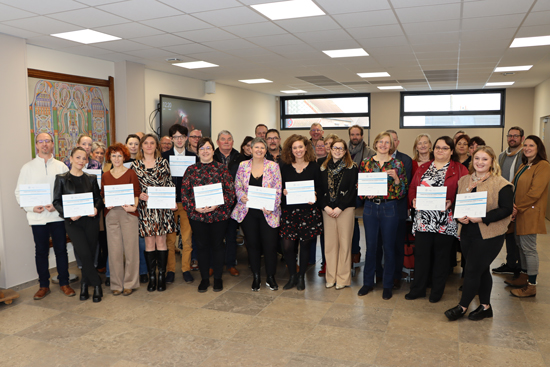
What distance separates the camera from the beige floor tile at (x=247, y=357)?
2932 millimetres

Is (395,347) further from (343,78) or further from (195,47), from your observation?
Result: (343,78)

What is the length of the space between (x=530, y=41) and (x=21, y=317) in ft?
22.1

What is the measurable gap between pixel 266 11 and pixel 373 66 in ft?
12.4

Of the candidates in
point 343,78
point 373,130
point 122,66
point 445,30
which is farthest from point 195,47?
point 373,130

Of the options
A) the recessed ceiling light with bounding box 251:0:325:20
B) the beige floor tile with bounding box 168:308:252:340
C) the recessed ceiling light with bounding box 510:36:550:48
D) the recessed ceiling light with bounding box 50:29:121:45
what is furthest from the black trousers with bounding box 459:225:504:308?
the recessed ceiling light with bounding box 50:29:121:45

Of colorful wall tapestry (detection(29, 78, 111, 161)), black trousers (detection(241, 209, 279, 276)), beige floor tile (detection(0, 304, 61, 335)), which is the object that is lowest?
beige floor tile (detection(0, 304, 61, 335))

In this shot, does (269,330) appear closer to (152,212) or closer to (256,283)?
(256,283)

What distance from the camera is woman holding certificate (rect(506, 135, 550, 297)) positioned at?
408cm

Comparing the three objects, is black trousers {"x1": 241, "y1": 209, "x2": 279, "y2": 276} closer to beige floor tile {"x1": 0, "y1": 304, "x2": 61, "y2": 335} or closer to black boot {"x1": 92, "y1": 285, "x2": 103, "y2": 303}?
black boot {"x1": 92, "y1": 285, "x2": 103, "y2": 303}

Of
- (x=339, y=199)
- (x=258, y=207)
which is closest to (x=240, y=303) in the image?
(x=258, y=207)

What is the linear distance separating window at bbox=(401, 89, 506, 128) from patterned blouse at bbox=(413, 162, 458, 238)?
8.49 meters

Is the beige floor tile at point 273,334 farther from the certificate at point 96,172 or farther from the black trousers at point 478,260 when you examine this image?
the certificate at point 96,172

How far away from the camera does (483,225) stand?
3.34m

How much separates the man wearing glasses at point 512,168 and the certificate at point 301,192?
2.32 metres
